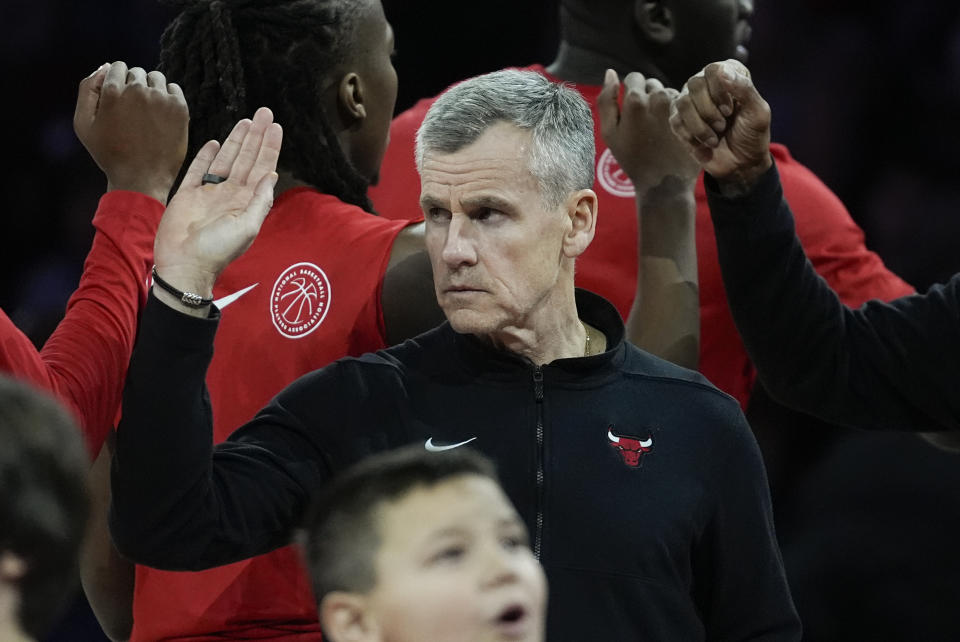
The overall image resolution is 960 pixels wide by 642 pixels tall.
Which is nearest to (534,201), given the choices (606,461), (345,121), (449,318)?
(449,318)

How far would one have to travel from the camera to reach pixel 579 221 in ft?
8.34

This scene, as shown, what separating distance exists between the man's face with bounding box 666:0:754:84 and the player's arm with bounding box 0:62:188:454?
1322mm

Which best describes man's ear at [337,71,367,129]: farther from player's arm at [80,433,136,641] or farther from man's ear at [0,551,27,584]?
man's ear at [0,551,27,584]

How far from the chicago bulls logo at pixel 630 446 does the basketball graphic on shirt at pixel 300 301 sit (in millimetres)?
612

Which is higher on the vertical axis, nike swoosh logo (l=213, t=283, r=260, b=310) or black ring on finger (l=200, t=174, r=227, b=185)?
black ring on finger (l=200, t=174, r=227, b=185)

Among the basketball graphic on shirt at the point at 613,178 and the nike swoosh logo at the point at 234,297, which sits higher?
the nike swoosh logo at the point at 234,297

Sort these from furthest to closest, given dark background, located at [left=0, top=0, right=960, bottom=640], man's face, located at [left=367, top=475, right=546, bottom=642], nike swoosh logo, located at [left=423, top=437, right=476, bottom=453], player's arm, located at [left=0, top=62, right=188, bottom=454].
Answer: dark background, located at [left=0, top=0, right=960, bottom=640] < player's arm, located at [left=0, top=62, right=188, bottom=454] < nike swoosh logo, located at [left=423, top=437, right=476, bottom=453] < man's face, located at [left=367, top=475, right=546, bottom=642]

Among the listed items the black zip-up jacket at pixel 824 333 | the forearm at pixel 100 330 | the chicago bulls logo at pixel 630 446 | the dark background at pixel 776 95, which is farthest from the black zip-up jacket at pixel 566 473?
the dark background at pixel 776 95

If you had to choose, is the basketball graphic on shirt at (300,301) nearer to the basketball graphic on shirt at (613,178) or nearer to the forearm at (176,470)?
the forearm at (176,470)

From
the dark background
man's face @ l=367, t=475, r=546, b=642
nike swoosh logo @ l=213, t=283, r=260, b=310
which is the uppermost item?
man's face @ l=367, t=475, r=546, b=642

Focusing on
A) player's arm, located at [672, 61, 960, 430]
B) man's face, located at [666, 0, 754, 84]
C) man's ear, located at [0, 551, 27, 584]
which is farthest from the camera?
man's face, located at [666, 0, 754, 84]

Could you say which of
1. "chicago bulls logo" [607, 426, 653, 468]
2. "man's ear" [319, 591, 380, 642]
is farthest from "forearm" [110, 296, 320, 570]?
"chicago bulls logo" [607, 426, 653, 468]

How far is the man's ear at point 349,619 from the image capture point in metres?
1.94

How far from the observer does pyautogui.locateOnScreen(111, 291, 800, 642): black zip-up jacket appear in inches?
88.1
